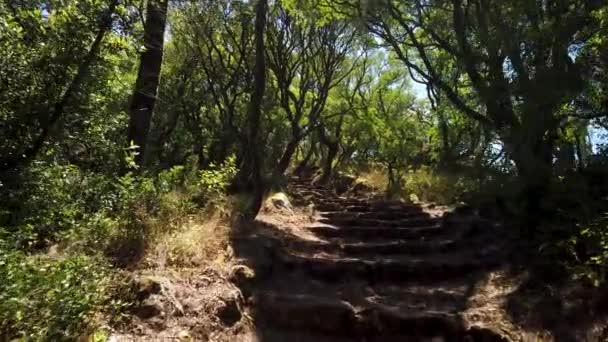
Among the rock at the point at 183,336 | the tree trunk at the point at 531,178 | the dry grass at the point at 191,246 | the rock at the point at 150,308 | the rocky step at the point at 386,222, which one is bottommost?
the rock at the point at 183,336

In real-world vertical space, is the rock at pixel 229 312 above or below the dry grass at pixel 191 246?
below

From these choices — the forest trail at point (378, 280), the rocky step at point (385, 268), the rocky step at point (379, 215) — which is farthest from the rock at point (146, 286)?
the rocky step at point (379, 215)

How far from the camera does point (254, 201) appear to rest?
25.0 ft

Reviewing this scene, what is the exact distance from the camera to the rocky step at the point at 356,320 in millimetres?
4906

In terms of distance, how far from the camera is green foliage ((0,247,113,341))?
2926 mm

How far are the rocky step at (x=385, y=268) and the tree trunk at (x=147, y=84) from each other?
332cm

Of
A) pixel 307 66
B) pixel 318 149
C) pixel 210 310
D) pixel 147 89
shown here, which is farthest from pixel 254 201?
pixel 318 149

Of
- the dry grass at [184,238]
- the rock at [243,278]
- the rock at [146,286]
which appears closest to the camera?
the rock at [146,286]

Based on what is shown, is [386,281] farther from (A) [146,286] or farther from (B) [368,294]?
(A) [146,286]

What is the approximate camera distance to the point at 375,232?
815cm

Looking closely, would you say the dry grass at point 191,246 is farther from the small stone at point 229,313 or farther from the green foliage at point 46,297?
the green foliage at point 46,297

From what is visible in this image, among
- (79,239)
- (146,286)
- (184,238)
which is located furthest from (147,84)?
(146,286)

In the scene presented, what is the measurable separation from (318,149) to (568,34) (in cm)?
2859

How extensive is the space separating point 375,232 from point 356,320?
325cm
